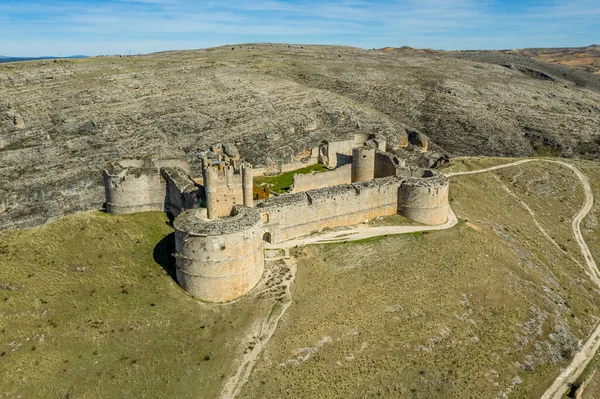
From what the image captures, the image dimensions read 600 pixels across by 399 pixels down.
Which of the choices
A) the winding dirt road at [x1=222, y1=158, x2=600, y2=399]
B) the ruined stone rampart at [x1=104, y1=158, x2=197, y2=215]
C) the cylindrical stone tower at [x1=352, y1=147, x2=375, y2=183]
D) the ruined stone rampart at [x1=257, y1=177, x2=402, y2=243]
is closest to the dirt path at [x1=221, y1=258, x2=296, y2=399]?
the winding dirt road at [x1=222, y1=158, x2=600, y2=399]

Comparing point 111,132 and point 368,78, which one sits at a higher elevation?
point 368,78

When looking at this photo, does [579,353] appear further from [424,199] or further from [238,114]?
[238,114]

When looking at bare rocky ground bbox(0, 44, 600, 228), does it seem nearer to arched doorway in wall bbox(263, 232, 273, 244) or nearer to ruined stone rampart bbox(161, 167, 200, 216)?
ruined stone rampart bbox(161, 167, 200, 216)

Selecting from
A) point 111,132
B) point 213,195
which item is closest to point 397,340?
point 213,195

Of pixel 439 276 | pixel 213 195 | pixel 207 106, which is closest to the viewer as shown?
pixel 213 195

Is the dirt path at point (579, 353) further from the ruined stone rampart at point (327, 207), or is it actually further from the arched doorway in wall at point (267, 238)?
the arched doorway in wall at point (267, 238)

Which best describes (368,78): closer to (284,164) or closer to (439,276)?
(284,164)

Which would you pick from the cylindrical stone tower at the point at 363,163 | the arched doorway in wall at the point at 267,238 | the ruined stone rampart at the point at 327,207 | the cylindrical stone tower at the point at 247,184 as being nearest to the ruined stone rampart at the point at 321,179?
the cylindrical stone tower at the point at 363,163

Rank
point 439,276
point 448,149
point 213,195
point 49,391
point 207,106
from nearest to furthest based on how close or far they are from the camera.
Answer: point 49,391 → point 213,195 → point 439,276 → point 207,106 → point 448,149
